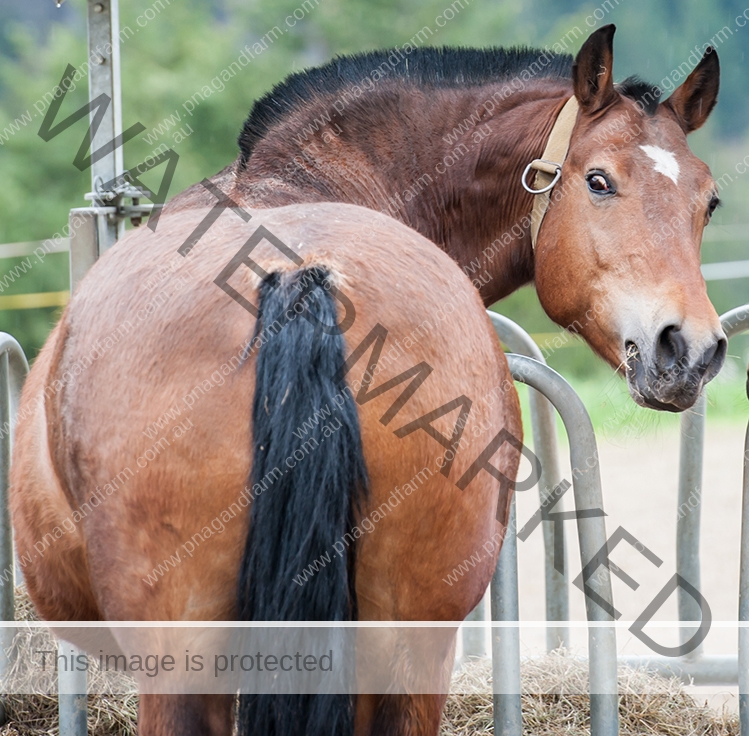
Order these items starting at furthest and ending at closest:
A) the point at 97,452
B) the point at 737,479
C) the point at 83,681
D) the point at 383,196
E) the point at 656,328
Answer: the point at 737,479, the point at 383,196, the point at 83,681, the point at 656,328, the point at 97,452

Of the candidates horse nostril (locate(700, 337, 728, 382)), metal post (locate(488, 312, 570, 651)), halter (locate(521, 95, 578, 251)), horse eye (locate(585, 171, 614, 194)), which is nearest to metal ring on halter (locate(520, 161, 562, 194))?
halter (locate(521, 95, 578, 251))

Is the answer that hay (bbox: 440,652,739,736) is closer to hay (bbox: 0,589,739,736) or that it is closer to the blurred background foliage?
hay (bbox: 0,589,739,736)

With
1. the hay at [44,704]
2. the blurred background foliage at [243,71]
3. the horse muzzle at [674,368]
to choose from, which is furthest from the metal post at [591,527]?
the blurred background foliage at [243,71]

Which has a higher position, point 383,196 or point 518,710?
point 383,196

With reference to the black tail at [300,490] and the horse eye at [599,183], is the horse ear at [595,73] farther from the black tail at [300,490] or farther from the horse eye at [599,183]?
the black tail at [300,490]

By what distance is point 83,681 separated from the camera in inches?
92.9

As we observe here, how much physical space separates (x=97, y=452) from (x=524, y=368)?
125cm

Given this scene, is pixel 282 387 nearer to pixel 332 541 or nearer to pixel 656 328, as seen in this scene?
pixel 332 541

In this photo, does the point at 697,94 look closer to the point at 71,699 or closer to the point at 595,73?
the point at 595,73

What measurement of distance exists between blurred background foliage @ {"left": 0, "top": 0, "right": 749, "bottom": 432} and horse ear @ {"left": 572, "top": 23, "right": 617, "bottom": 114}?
10.5 meters

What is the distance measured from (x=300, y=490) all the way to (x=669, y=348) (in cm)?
120

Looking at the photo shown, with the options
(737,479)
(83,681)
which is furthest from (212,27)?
(83,681)

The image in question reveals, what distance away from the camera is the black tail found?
1426 millimetres

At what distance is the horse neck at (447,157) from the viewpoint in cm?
269
